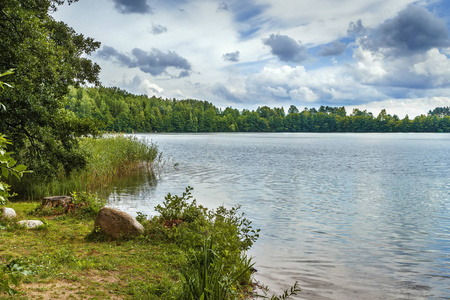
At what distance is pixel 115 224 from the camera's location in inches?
363

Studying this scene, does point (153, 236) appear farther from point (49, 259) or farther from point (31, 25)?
point (31, 25)

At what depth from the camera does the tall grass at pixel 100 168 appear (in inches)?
579

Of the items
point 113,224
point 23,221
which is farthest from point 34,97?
point 113,224

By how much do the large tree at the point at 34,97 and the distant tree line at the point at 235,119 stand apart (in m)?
124

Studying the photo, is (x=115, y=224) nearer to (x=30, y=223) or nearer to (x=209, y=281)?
(x=30, y=223)

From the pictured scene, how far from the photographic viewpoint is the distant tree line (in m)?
145

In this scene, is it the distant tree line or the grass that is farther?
the distant tree line

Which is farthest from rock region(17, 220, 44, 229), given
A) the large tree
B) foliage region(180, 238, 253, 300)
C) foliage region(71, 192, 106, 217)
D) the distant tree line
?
the distant tree line

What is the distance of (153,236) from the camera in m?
9.35

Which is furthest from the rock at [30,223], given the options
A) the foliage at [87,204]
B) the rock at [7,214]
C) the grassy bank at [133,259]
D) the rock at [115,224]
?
the foliage at [87,204]

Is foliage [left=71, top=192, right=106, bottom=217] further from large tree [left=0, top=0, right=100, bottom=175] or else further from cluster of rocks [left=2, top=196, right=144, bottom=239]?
large tree [left=0, top=0, right=100, bottom=175]

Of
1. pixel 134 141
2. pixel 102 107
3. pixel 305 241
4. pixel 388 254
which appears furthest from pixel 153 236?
pixel 102 107

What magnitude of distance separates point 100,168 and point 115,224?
10.8 m

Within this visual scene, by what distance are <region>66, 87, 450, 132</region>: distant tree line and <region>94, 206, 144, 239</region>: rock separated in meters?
130
